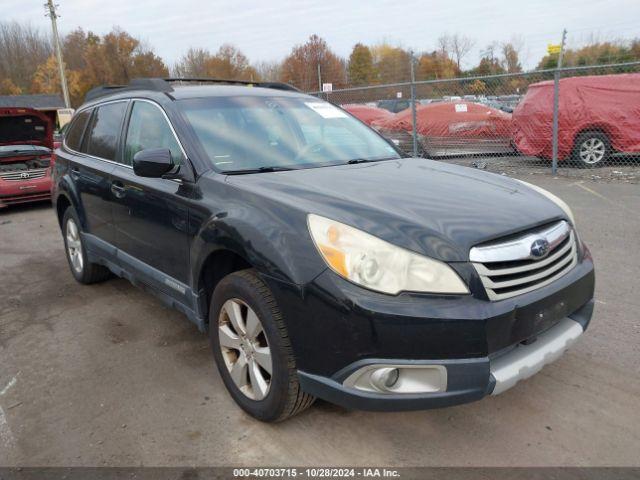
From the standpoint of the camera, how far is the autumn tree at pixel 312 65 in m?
54.9

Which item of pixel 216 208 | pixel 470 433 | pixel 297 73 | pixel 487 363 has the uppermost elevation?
pixel 297 73

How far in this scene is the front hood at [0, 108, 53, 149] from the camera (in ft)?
32.4

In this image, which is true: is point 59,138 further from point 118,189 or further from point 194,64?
point 194,64

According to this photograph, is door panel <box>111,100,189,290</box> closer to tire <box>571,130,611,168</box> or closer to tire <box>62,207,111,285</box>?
tire <box>62,207,111,285</box>

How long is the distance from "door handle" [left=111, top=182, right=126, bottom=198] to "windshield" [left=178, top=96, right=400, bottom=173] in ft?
2.74

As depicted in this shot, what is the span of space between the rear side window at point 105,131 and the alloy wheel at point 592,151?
9085 millimetres

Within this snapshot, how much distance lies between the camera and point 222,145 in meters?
3.23

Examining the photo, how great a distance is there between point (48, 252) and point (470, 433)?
5.90 meters

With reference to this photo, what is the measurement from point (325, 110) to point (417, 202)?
1.74m

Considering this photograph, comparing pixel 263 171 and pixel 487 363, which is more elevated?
pixel 263 171

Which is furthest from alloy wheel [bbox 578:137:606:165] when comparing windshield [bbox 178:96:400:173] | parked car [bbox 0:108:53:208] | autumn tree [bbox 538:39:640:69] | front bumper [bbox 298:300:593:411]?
autumn tree [bbox 538:39:640:69]

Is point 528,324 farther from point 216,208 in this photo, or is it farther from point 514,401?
point 216,208

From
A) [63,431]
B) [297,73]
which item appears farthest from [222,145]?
[297,73]

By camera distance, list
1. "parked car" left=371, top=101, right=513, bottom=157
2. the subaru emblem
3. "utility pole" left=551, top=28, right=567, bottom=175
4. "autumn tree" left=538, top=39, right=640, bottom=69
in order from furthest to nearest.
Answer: "autumn tree" left=538, top=39, right=640, bottom=69 → "parked car" left=371, top=101, right=513, bottom=157 → "utility pole" left=551, top=28, right=567, bottom=175 → the subaru emblem
